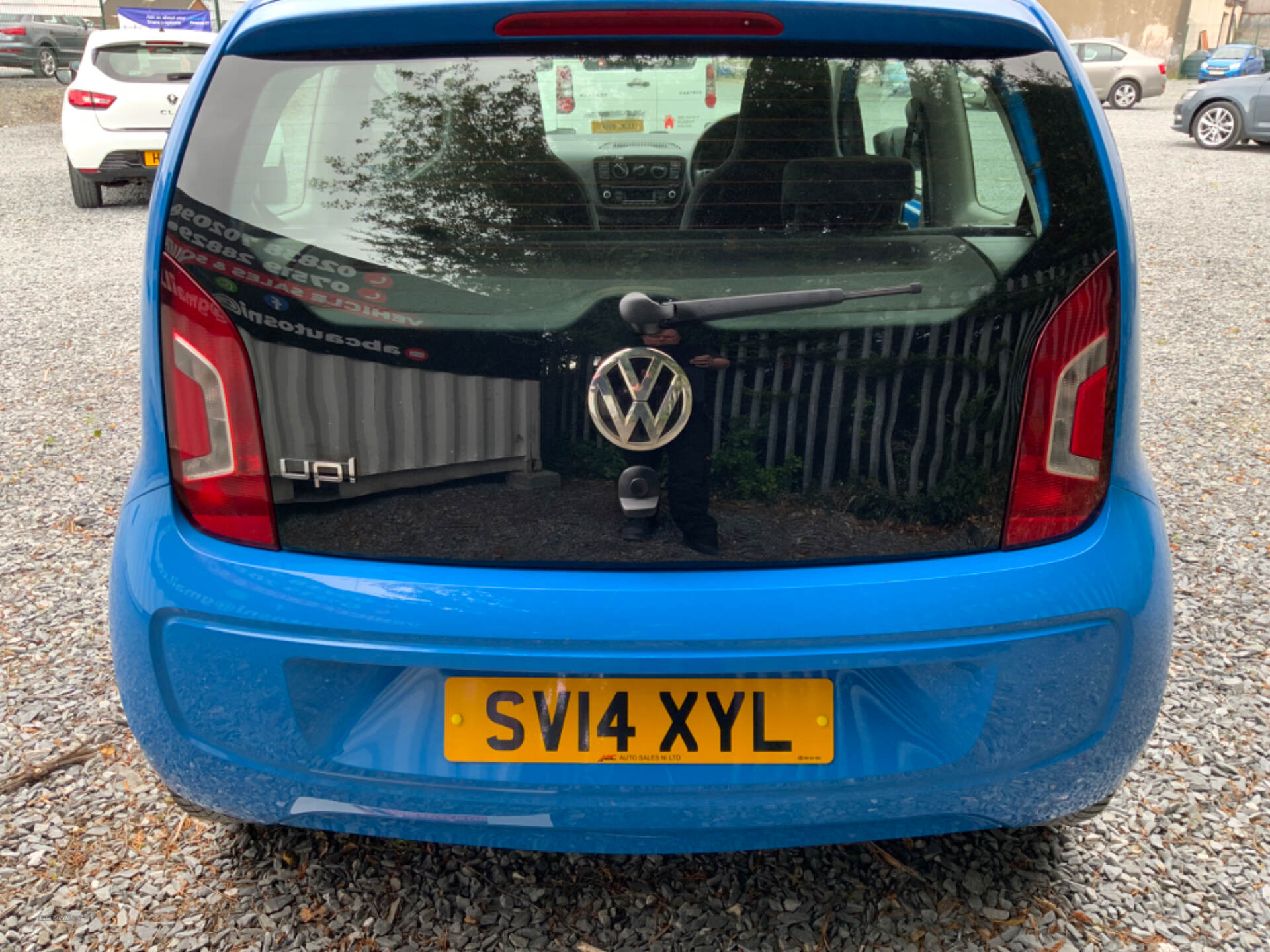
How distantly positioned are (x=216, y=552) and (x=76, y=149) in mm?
10085

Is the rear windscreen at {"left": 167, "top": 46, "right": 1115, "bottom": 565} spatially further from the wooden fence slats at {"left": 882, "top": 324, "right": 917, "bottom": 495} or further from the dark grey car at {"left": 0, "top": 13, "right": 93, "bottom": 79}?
the dark grey car at {"left": 0, "top": 13, "right": 93, "bottom": 79}

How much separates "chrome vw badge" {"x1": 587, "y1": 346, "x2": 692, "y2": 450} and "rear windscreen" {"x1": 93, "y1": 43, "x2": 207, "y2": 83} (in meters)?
10.3

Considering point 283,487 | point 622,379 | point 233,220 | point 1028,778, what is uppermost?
point 233,220

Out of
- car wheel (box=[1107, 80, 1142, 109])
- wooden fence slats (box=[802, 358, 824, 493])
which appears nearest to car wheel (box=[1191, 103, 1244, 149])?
car wheel (box=[1107, 80, 1142, 109])

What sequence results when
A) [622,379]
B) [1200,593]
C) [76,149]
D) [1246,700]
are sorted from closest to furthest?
[622,379] < [1246,700] < [1200,593] < [76,149]

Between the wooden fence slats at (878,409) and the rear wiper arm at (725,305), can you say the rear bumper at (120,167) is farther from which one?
the wooden fence slats at (878,409)

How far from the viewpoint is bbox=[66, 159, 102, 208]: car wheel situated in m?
10.5

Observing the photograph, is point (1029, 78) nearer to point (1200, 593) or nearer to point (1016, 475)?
point (1016, 475)

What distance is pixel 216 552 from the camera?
5.37ft

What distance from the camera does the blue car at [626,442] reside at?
5.07 feet

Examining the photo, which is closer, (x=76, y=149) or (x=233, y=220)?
(x=233, y=220)

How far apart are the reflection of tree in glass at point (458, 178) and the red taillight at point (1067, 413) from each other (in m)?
0.71

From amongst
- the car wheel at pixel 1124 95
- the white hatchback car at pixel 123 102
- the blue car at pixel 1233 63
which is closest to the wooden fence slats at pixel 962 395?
the white hatchback car at pixel 123 102

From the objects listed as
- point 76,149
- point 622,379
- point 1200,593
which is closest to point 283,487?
point 622,379
